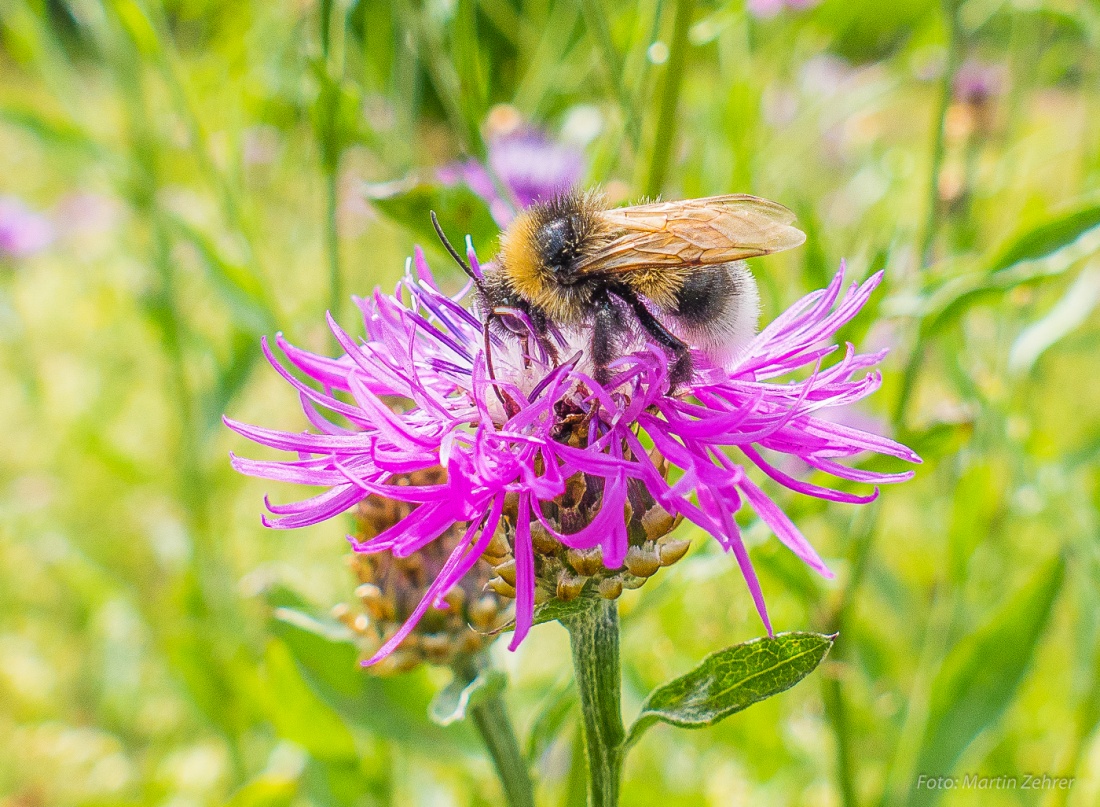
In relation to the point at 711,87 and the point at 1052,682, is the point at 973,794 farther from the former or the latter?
the point at 711,87

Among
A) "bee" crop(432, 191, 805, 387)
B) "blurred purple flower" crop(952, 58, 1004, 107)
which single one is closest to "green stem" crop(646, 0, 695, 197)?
"bee" crop(432, 191, 805, 387)

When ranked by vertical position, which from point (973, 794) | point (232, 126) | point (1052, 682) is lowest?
point (973, 794)

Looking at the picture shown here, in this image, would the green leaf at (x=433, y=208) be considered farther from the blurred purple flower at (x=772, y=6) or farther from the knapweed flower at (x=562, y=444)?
the blurred purple flower at (x=772, y=6)

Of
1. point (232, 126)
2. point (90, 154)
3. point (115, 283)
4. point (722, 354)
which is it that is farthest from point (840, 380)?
point (115, 283)

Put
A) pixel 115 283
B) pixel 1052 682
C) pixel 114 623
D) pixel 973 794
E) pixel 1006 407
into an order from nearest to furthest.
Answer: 1. pixel 1006 407
2. pixel 973 794
3. pixel 1052 682
4. pixel 114 623
5. pixel 115 283

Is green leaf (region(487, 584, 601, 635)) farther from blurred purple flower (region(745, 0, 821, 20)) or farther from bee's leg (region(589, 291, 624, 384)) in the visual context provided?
blurred purple flower (region(745, 0, 821, 20))

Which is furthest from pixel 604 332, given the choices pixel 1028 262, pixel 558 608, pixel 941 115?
pixel 941 115

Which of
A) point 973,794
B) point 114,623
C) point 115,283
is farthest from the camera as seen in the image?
point 115,283
